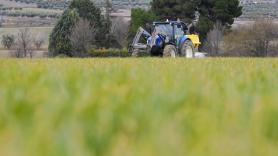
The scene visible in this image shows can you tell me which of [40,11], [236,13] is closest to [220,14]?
[236,13]

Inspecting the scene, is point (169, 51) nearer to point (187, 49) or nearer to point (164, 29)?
point (187, 49)

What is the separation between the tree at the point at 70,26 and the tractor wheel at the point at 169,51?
30272 mm

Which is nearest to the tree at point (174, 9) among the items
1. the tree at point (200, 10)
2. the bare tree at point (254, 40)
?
the tree at point (200, 10)

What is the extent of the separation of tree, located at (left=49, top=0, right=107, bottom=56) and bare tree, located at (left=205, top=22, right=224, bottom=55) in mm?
10812

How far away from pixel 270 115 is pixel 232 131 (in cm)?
35

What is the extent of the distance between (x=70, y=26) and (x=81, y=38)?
3.63 metres

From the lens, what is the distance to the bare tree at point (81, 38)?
5319 centimetres

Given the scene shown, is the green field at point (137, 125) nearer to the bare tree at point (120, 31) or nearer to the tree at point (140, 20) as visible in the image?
the tree at point (140, 20)

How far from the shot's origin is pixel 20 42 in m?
63.7

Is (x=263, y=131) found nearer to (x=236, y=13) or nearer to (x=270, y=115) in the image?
(x=270, y=115)

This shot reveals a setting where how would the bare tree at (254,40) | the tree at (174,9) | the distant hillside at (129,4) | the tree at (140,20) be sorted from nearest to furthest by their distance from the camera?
the bare tree at (254,40) < the tree at (140,20) < the tree at (174,9) < the distant hillside at (129,4)

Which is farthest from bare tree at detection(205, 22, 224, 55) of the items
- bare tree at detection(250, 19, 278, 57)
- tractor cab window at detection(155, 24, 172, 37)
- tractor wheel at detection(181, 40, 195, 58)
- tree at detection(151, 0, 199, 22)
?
tractor wheel at detection(181, 40, 195, 58)

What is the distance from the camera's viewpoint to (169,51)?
25.0m

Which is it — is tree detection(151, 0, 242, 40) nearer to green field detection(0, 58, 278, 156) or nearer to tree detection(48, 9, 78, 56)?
tree detection(48, 9, 78, 56)
